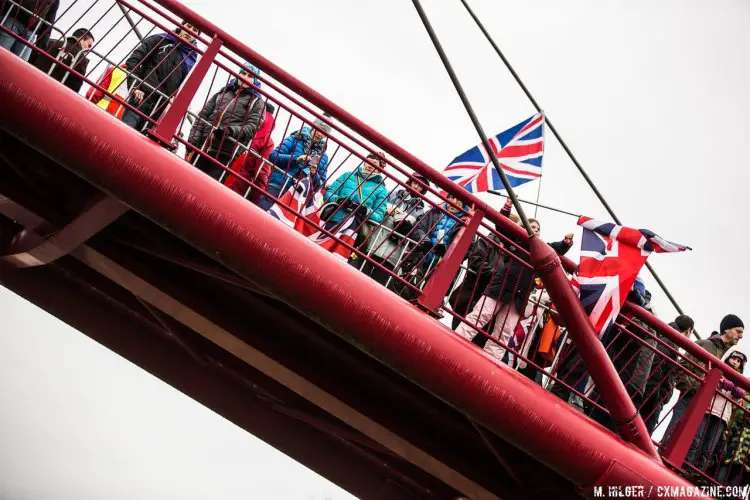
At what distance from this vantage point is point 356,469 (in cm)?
770

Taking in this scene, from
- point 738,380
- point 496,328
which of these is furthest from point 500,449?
point 738,380

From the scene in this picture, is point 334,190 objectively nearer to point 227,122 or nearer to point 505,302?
point 227,122

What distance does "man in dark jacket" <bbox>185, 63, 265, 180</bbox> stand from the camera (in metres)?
6.83

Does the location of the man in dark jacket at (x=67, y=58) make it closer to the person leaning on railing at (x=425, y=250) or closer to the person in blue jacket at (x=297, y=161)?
the person in blue jacket at (x=297, y=161)

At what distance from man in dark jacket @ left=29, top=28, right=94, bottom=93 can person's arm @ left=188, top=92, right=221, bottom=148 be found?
1.10 metres

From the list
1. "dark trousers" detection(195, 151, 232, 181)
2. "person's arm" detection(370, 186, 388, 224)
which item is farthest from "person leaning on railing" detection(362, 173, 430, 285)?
"dark trousers" detection(195, 151, 232, 181)

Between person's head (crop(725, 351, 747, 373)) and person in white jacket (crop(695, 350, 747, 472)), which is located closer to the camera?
person in white jacket (crop(695, 350, 747, 472))

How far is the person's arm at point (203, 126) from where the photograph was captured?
7184 millimetres

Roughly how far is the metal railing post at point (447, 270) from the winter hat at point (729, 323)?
12.3 feet

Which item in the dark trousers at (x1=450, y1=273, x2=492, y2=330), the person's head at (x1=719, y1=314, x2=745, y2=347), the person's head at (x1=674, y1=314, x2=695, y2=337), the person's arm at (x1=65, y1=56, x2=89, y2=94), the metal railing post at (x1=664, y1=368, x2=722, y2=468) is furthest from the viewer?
the person's head at (x1=674, y1=314, x2=695, y2=337)

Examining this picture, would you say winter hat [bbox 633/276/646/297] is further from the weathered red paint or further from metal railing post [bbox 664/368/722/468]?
the weathered red paint

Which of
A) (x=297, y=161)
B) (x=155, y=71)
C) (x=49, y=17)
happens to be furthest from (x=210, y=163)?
(x=49, y=17)

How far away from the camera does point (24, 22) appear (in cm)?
675

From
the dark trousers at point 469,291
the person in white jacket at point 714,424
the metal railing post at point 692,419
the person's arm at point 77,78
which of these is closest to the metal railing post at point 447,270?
the dark trousers at point 469,291
